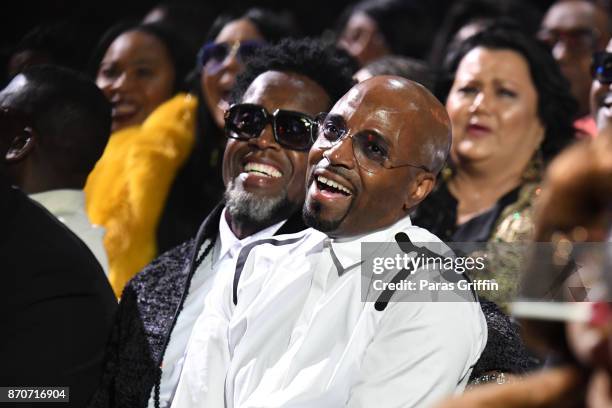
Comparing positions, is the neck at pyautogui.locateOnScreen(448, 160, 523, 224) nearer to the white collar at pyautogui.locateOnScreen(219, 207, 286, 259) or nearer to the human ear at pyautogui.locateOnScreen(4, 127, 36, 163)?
the white collar at pyautogui.locateOnScreen(219, 207, 286, 259)

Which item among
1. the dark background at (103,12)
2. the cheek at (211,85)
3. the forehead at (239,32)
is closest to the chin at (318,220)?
the cheek at (211,85)

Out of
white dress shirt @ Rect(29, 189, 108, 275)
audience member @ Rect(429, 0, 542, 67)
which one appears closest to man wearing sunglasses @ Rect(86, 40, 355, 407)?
white dress shirt @ Rect(29, 189, 108, 275)

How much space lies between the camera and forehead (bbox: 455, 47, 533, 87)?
401 cm

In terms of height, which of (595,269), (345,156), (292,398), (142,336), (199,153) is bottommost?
(199,153)

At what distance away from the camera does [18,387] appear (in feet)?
8.87

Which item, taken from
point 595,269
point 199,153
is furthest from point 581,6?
point 595,269

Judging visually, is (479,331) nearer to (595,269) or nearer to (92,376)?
(595,269)

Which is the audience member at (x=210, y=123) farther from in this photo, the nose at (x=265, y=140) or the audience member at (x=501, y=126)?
the nose at (x=265, y=140)

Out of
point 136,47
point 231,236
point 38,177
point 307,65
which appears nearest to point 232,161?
→ point 231,236

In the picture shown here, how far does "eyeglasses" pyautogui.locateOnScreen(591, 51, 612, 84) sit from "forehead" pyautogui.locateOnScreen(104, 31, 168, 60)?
2132 mm

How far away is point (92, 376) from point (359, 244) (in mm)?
967

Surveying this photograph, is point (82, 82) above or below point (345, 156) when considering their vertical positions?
below

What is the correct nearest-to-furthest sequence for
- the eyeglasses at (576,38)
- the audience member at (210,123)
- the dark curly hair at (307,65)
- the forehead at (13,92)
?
the dark curly hair at (307,65) < the forehead at (13,92) < the audience member at (210,123) < the eyeglasses at (576,38)

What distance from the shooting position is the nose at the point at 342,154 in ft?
8.04
